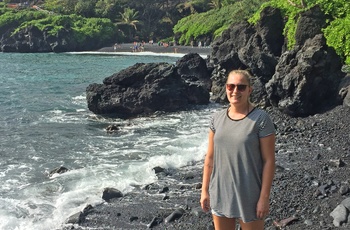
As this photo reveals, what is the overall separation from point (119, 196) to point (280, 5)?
996 inches

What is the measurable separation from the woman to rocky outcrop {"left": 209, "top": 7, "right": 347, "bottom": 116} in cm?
1721

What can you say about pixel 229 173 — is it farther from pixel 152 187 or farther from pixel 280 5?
pixel 280 5

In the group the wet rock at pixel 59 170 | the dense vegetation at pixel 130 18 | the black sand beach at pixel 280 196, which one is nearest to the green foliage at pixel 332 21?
the black sand beach at pixel 280 196

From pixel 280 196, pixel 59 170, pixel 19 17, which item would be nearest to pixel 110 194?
pixel 59 170

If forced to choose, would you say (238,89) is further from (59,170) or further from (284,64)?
(284,64)

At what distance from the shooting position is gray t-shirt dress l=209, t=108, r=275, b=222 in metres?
5.07

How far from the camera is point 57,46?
8844cm

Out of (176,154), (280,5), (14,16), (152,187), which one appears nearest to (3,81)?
(280,5)

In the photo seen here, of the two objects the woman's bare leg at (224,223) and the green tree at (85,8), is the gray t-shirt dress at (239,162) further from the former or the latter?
the green tree at (85,8)

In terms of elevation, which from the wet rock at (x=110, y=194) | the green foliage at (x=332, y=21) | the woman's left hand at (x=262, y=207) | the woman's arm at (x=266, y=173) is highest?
the green foliage at (x=332, y=21)

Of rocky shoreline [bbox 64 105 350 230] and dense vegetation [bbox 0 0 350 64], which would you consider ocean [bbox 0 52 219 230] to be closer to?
rocky shoreline [bbox 64 105 350 230]

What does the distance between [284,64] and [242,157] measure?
19.7 m

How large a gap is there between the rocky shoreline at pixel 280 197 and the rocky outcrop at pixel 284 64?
510 cm

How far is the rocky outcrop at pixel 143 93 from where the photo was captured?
2708cm
